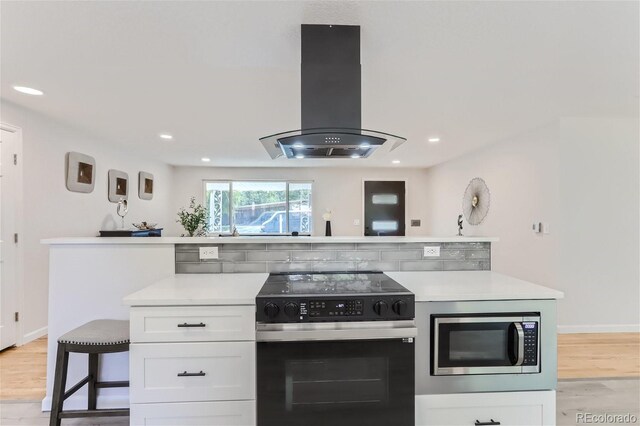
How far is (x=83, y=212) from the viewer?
157 inches

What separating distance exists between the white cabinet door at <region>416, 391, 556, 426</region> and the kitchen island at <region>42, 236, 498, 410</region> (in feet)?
2.38

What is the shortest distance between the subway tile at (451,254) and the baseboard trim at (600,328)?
2.30 m

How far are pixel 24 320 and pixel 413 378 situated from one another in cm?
375

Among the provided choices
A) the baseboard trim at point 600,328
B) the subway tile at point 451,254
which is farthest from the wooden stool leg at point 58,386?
the baseboard trim at point 600,328

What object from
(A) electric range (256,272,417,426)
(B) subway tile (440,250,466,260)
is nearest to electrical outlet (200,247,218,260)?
(A) electric range (256,272,417,426)

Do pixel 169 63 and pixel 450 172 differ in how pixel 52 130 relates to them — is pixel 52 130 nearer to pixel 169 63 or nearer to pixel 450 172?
pixel 169 63

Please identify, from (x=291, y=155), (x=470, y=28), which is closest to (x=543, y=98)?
(x=470, y=28)

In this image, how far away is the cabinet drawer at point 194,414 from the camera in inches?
58.9

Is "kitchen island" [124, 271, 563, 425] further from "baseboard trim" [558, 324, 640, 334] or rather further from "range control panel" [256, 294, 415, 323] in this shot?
"baseboard trim" [558, 324, 640, 334]

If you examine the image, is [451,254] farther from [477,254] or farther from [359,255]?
[359,255]

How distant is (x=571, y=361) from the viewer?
2838 millimetres

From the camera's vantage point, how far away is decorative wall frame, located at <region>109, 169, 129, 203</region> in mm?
4582

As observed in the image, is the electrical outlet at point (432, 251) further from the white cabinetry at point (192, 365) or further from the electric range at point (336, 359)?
the white cabinetry at point (192, 365)

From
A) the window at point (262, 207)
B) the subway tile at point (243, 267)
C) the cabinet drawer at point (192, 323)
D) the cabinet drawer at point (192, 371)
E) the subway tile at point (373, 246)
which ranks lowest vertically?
the cabinet drawer at point (192, 371)
